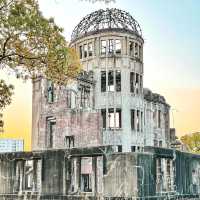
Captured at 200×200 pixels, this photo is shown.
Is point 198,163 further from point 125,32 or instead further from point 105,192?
point 125,32

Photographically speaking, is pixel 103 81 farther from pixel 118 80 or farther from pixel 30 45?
pixel 30 45

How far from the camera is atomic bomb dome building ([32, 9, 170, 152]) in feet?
117

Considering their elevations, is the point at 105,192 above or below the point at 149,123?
below

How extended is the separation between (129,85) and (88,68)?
164 inches

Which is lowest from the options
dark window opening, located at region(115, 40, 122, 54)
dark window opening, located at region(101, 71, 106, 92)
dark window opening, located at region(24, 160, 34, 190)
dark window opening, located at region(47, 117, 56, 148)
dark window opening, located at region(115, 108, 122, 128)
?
dark window opening, located at region(24, 160, 34, 190)

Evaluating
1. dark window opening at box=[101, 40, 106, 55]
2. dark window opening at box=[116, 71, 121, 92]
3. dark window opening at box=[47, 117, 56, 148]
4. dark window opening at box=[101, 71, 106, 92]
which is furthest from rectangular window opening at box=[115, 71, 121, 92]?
dark window opening at box=[47, 117, 56, 148]

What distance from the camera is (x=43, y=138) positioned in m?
36.7

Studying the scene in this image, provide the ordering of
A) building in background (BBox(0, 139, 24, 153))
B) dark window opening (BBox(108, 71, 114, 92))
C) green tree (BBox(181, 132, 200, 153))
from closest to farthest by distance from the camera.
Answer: dark window opening (BBox(108, 71, 114, 92)), building in background (BBox(0, 139, 24, 153)), green tree (BBox(181, 132, 200, 153))

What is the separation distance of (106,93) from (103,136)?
13.2ft

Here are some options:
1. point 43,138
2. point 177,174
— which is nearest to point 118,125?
point 43,138

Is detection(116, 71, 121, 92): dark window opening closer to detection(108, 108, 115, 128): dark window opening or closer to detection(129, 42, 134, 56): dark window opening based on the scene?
detection(108, 108, 115, 128): dark window opening

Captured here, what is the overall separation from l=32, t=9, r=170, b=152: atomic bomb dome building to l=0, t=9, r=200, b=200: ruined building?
8cm

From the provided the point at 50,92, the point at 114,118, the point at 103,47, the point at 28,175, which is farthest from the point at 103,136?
the point at 28,175

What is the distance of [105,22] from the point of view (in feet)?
130
